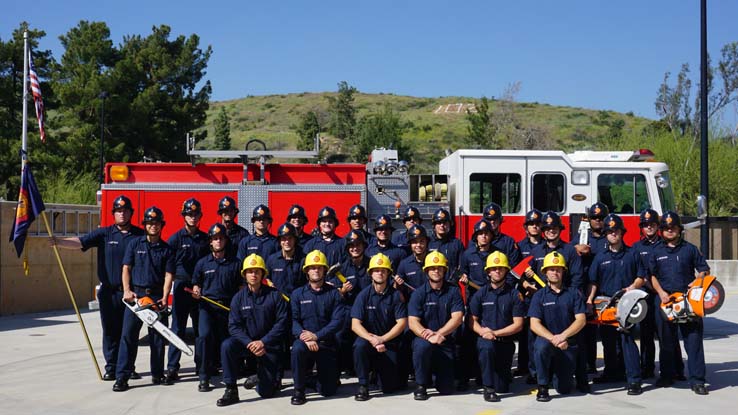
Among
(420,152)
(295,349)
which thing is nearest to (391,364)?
(295,349)

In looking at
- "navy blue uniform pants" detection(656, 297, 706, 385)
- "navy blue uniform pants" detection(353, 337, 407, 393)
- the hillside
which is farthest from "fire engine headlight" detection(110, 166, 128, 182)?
the hillside

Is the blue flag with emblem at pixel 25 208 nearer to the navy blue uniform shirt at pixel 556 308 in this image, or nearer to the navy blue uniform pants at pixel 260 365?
the navy blue uniform pants at pixel 260 365

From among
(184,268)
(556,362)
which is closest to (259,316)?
(184,268)

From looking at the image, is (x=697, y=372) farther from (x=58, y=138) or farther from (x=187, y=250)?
(x=58, y=138)

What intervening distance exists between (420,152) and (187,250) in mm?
60088

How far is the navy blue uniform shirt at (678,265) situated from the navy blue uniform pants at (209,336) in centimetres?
486

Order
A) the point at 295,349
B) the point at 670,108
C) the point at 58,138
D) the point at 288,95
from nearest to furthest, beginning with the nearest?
the point at 295,349
the point at 58,138
the point at 670,108
the point at 288,95

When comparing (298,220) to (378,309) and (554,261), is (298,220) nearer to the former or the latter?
(378,309)

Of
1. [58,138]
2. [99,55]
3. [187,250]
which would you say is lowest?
[187,250]

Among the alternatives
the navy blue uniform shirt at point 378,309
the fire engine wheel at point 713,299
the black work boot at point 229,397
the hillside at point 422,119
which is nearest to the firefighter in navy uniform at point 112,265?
the black work boot at point 229,397

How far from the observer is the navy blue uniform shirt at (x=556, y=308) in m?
8.62

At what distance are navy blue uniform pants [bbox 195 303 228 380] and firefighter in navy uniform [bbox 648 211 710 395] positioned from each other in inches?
188

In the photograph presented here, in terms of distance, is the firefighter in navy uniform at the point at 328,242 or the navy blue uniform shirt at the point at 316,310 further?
the firefighter in navy uniform at the point at 328,242

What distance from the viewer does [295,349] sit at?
8414 mm
